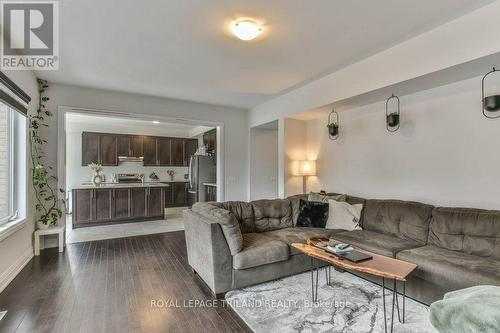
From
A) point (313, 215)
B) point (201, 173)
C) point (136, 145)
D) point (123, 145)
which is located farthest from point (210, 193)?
point (313, 215)

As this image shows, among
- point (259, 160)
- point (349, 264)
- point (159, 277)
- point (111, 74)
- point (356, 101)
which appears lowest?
point (159, 277)

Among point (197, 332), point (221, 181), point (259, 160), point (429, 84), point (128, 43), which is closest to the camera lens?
point (197, 332)

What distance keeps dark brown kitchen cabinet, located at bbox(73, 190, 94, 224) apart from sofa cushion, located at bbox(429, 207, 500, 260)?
640 cm

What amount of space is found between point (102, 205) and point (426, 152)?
642cm

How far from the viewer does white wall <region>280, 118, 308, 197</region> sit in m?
4.95

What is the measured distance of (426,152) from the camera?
3350mm

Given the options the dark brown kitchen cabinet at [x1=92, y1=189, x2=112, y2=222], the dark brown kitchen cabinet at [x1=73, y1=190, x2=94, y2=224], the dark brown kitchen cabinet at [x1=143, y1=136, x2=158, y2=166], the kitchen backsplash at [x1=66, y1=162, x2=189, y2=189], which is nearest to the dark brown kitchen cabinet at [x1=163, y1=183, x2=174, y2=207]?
the kitchen backsplash at [x1=66, y1=162, x2=189, y2=189]

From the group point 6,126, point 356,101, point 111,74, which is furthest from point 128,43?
point 356,101

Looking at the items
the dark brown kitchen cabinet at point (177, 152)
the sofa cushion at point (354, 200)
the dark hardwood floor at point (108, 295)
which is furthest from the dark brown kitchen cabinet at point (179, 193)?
the sofa cushion at point (354, 200)

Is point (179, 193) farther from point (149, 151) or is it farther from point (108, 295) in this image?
point (108, 295)

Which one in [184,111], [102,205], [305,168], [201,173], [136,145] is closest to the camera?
[305,168]

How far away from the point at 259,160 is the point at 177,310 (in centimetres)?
424

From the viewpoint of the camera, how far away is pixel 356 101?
3895mm

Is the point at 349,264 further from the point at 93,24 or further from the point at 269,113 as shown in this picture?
the point at 269,113
